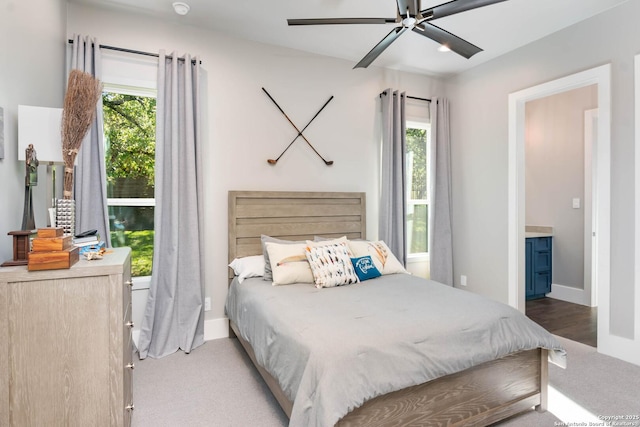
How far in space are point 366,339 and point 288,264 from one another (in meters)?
1.22

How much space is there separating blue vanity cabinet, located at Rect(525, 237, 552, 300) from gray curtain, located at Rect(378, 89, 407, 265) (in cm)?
179

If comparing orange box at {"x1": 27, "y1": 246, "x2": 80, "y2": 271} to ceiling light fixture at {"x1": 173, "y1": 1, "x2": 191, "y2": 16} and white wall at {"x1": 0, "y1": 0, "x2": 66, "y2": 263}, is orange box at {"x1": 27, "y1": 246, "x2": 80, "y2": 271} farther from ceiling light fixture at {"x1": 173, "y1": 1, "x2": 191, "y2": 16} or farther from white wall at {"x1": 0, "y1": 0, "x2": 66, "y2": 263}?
ceiling light fixture at {"x1": 173, "y1": 1, "x2": 191, "y2": 16}

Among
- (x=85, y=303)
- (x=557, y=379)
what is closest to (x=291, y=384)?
(x=85, y=303)

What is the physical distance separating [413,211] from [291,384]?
312 centimetres

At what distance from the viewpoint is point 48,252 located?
1.33m

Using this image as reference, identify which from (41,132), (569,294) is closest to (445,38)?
(41,132)

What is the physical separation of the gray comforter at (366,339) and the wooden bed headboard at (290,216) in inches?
35.8

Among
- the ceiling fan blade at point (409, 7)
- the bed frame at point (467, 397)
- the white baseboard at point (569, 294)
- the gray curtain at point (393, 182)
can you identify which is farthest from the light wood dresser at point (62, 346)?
the white baseboard at point (569, 294)

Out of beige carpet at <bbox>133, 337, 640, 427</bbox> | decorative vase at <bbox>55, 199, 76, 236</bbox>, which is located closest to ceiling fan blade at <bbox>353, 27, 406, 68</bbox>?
decorative vase at <bbox>55, 199, 76, 236</bbox>

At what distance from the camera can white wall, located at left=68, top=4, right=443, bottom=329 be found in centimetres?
302

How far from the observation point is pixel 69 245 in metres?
1.47

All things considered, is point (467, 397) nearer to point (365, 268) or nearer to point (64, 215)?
point (365, 268)

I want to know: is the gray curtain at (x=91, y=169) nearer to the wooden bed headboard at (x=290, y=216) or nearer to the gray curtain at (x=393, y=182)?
the wooden bed headboard at (x=290, y=216)

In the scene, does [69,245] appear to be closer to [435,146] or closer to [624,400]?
[624,400]
